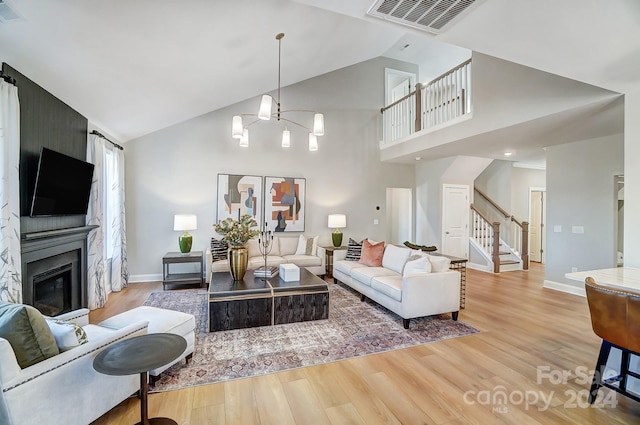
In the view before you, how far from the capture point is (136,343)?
71.2 inches

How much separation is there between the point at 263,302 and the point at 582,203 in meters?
5.44

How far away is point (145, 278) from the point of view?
536cm

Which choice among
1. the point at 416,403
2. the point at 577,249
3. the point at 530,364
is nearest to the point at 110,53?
the point at 416,403

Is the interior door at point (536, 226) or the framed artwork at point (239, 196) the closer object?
the framed artwork at point (239, 196)

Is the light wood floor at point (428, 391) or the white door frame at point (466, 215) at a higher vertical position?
the white door frame at point (466, 215)

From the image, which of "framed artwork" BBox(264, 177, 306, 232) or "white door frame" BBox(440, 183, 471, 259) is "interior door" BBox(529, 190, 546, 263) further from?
"framed artwork" BBox(264, 177, 306, 232)

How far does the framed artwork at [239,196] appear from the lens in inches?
225

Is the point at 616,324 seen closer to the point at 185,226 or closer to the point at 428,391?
the point at 428,391

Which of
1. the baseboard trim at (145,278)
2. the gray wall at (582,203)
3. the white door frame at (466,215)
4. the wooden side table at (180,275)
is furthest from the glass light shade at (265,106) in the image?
the gray wall at (582,203)

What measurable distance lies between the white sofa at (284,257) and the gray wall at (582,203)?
4.27 metres

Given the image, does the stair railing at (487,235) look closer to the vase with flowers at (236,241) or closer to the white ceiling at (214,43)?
the white ceiling at (214,43)

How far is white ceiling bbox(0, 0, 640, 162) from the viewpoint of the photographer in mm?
1773

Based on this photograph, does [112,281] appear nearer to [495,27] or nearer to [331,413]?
[331,413]

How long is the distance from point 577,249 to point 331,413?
17.2ft
